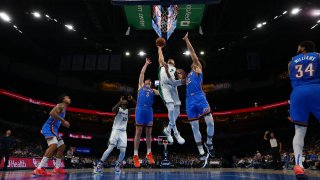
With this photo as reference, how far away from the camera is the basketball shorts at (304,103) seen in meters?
4.64

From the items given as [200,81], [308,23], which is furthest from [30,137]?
[308,23]

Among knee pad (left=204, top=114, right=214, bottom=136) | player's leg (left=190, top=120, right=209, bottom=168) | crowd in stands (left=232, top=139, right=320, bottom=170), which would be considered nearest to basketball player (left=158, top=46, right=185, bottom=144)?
player's leg (left=190, top=120, right=209, bottom=168)

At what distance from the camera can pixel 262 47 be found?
24094 mm

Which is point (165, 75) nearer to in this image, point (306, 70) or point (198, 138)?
point (198, 138)

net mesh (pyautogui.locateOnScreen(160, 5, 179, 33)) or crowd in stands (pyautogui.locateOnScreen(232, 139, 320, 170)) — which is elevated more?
net mesh (pyautogui.locateOnScreen(160, 5, 179, 33))

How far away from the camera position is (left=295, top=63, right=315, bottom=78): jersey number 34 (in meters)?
4.82

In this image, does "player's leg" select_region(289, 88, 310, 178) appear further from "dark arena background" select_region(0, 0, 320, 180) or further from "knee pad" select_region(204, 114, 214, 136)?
"dark arena background" select_region(0, 0, 320, 180)

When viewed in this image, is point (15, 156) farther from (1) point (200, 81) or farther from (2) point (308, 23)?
(2) point (308, 23)

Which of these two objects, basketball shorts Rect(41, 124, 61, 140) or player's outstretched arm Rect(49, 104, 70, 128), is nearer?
player's outstretched arm Rect(49, 104, 70, 128)

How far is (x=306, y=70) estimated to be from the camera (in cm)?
487

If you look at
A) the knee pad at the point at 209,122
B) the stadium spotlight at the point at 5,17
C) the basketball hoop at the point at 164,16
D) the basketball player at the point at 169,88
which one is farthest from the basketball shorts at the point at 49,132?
the stadium spotlight at the point at 5,17

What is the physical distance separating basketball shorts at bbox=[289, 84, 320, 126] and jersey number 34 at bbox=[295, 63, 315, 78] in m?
0.24

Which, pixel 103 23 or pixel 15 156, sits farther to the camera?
pixel 103 23

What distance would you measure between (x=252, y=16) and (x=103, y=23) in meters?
10.5
